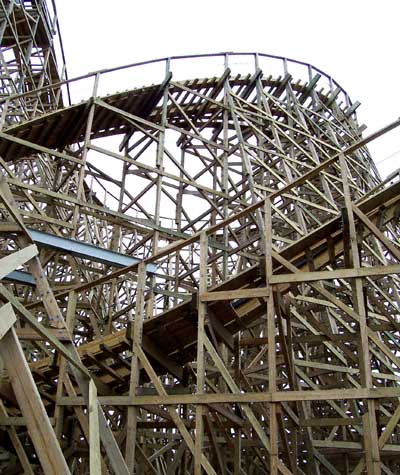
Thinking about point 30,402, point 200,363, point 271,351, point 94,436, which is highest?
point 30,402

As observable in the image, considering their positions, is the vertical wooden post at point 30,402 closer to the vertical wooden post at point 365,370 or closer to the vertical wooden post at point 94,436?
the vertical wooden post at point 94,436

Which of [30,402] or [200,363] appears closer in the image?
[30,402]

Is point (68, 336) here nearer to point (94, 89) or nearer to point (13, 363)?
point (13, 363)

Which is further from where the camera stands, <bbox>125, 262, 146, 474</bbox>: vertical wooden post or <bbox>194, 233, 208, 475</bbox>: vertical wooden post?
<bbox>125, 262, 146, 474</bbox>: vertical wooden post

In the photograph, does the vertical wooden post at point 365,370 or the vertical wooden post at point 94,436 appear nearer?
the vertical wooden post at point 94,436

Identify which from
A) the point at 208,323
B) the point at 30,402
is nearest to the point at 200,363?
the point at 208,323

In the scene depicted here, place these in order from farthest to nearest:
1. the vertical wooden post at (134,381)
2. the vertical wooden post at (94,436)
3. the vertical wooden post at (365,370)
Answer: the vertical wooden post at (134,381) < the vertical wooden post at (365,370) < the vertical wooden post at (94,436)

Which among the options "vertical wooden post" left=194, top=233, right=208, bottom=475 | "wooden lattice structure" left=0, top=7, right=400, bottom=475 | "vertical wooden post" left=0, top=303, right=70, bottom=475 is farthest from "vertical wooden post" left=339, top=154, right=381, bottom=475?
"vertical wooden post" left=0, top=303, right=70, bottom=475

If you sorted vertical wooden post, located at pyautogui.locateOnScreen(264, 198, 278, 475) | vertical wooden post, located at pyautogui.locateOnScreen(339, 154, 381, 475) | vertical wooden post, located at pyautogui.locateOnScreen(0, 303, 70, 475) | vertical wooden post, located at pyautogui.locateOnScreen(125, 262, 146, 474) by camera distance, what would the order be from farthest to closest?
vertical wooden post, located at pyautogui.locateOnScreen(125, 262, 146, 474)
vertical wooden post, located at pyautogui.locateOnScreen(264, 198, 278, 475)
vertical wooden post, located at pyautogui.locateOnScreen(339, 154, 381, 475)
vertical wooden post, located at pyautogui.locateOnScreen(0, 303, 70, 475)

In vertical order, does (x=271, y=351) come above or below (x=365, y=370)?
above

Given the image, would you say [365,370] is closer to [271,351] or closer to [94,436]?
[271,351]

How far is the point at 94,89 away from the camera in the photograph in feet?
42.6

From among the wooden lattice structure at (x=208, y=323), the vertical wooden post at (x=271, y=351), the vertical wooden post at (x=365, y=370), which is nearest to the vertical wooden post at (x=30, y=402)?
the wooden lattice structure at (x=208, y=323)

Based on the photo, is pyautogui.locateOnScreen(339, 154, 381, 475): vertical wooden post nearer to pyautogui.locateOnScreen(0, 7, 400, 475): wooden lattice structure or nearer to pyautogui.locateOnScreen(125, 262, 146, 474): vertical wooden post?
pyautogui.locateOnScreen(0, 7, 400, 475): wooden lattice structure
